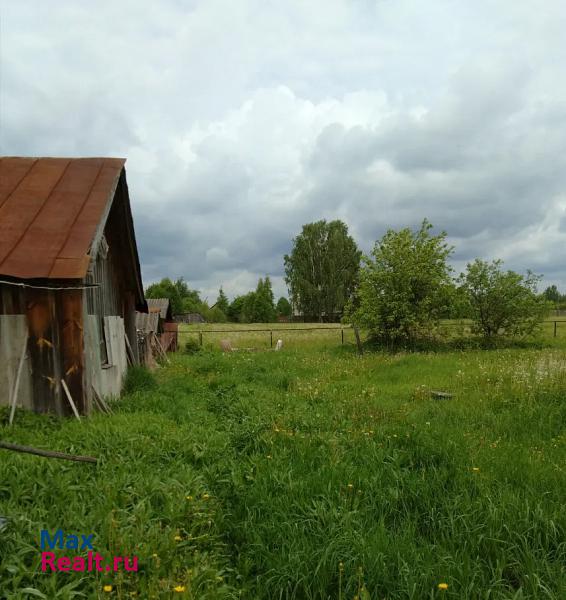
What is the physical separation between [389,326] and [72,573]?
612 inches

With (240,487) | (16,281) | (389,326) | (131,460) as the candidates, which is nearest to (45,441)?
(131,460)

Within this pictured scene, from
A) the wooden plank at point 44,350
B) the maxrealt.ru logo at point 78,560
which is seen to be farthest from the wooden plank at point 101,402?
the maxrealt.ru logo at point 78,560

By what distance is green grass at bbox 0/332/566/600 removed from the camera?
104 inches

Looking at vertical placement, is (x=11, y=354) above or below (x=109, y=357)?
above

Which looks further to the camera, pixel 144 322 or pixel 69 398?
pixel 144 322

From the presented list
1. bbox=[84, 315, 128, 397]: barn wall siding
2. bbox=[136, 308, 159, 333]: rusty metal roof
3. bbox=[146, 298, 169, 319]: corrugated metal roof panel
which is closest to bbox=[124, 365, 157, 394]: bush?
bbox=[84, 315, 128, 397]: barn wall siding

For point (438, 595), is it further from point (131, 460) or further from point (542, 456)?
point (131, 460)

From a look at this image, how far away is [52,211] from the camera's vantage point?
661 centimetres

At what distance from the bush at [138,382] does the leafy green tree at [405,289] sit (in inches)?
399

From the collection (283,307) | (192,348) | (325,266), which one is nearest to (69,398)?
(192,348)

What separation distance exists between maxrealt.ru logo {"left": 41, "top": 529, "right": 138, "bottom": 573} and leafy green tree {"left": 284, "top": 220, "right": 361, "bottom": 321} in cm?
4491

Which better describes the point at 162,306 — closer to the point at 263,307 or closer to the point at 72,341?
the point at 72,341

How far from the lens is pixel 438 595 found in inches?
98.2

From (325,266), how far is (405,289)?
3150 cm
